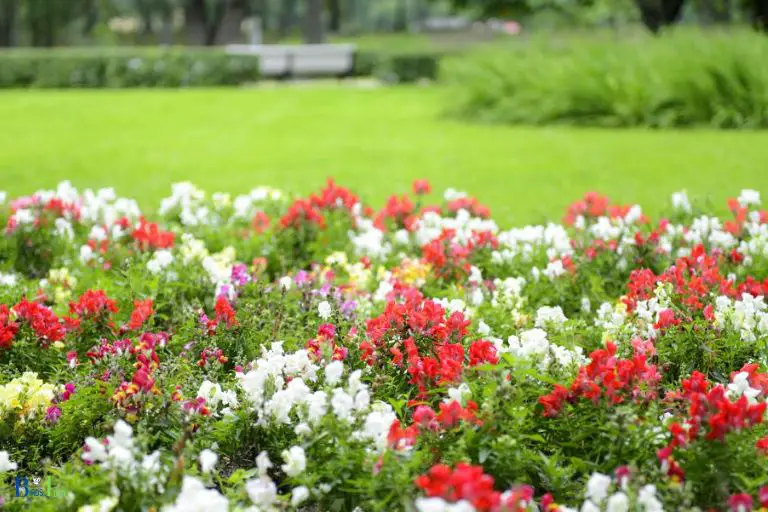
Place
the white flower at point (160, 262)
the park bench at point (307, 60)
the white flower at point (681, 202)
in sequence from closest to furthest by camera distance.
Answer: the white flower at point (160, 262) → the white flower at point (681, 202) → the park bench at point (307, 60)

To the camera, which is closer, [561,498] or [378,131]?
[561,498]

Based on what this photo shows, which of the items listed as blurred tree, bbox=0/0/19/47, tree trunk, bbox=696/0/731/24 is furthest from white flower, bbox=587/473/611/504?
blurred tree, bbox=0/0/19/47

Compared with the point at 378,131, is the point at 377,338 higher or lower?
higher

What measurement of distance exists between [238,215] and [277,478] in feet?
10.4

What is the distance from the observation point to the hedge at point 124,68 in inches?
885

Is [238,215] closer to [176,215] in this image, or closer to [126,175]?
[176,215]

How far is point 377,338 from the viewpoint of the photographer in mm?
Result: 3426

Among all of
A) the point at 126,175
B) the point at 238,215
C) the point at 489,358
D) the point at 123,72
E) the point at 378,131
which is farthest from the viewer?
the point at 123,72

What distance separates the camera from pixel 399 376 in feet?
11.2

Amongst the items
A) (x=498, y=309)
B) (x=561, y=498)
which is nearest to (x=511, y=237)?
(x=498, y=309)

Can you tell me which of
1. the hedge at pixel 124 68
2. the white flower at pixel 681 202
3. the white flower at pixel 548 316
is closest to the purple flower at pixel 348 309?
the white flower at pixel 548 316

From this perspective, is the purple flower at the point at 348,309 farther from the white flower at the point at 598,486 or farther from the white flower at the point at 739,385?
the white flower at the point at 598,486

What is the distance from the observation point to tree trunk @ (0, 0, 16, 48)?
37.3 meters

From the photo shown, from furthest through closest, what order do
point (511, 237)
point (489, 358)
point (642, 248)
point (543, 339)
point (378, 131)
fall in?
1. point (378, 131)
2. point (511, 237)
3. point (642, 248)
4. point (543, 339)
5. point (489, 358)
